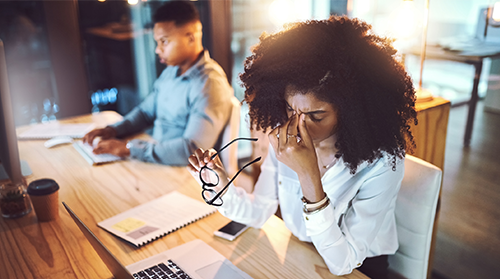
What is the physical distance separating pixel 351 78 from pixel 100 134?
138cm

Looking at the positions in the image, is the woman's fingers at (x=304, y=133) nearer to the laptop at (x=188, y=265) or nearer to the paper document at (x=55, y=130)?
the laptop at (x=188, y=265)

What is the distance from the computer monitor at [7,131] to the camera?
1065 millimetres

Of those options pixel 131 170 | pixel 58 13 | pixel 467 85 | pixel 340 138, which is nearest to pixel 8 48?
pixel 58 13

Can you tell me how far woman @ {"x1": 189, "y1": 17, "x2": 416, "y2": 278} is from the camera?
0.91 metres

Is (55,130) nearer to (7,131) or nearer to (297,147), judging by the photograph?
(7,131)

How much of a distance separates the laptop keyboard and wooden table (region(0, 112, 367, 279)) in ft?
0.24

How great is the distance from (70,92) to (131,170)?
1472mm

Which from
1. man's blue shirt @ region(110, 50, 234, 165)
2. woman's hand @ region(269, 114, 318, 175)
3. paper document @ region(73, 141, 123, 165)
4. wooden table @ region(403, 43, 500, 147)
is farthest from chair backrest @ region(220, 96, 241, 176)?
wooden table @ region(403, 43, 500, 147)

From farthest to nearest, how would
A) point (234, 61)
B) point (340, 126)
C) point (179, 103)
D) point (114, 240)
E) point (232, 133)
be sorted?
point (234, 61), point (179, 103), point (232, 133), point (114, 240), point (340, 126)

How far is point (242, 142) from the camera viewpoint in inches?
134

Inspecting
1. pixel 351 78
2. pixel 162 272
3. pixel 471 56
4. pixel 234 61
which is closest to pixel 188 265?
pixel 162 272

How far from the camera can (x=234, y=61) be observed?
307 centimetres

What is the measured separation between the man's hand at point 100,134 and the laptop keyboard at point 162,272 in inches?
40.9

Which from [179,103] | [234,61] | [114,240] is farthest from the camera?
[234,61]
